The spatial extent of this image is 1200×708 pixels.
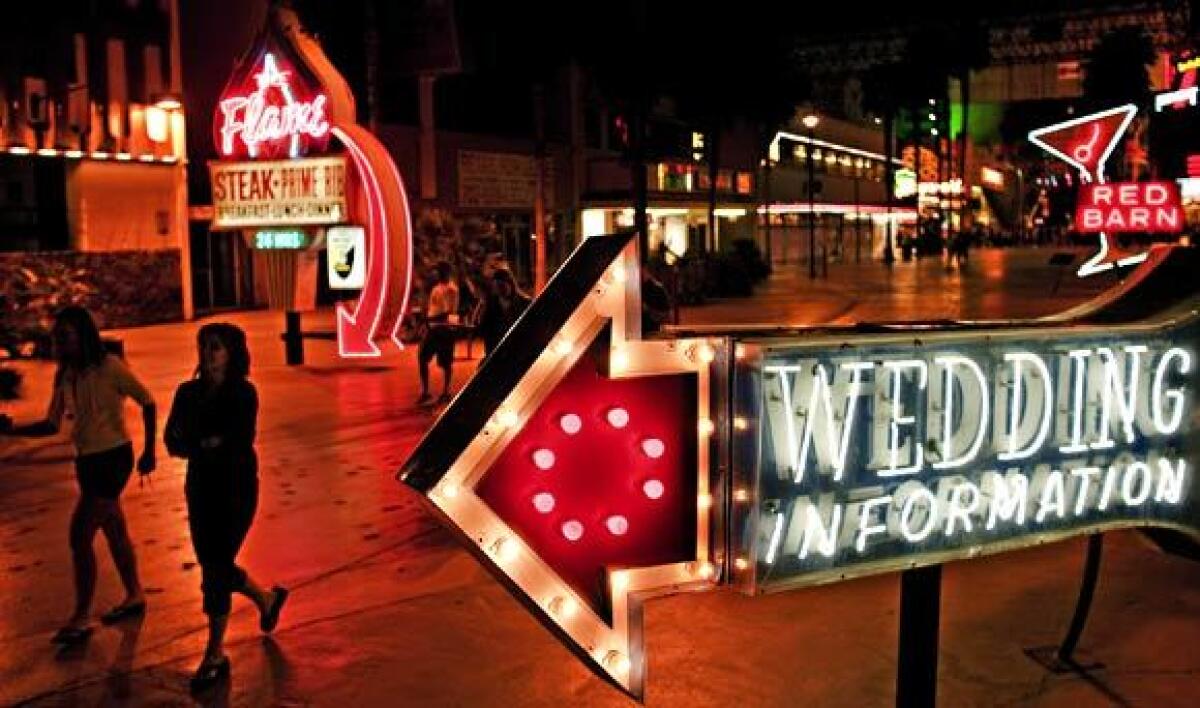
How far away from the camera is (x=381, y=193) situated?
685 inches

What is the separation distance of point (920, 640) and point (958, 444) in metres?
0.78

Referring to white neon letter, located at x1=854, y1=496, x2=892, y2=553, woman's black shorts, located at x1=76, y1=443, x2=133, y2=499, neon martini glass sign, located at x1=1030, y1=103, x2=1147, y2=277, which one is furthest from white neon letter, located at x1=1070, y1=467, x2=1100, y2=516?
neon martini glass sign, located at x1=1030, y1=103, x2=1147, y2=277

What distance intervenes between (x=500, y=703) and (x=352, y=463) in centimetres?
595

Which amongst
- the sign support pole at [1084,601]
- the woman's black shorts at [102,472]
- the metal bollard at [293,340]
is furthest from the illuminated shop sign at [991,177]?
the woman's black shorts at [102,472]

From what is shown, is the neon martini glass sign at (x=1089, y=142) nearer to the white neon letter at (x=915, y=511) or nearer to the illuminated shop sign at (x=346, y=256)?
the illuminated shop sign at (x=346, y=256)

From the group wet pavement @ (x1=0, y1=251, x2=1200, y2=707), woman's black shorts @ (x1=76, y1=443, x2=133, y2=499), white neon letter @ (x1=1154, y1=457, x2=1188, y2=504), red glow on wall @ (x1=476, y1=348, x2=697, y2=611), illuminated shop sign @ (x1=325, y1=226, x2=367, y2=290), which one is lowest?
wet pavement @ (x1=0, y1=251, x2=1200, y2=707)

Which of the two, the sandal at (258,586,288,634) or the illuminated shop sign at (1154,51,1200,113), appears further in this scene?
the illuminated shop sign at (1154,51,1200,113)

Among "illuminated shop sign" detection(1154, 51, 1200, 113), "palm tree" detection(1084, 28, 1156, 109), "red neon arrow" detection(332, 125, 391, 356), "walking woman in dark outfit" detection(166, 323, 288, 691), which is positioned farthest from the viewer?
"palm tree" detection(1084, 28, 1156, 109)

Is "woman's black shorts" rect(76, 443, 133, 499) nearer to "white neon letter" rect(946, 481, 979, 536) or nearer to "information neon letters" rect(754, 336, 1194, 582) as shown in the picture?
"information neon letters" rect(754, 336, 1194, 582)

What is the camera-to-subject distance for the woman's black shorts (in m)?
6.43

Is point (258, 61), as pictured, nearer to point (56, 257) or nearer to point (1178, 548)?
point (56, 257)

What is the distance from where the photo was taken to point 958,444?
3783 mm

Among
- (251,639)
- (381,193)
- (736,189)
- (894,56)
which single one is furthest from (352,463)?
(736,189)

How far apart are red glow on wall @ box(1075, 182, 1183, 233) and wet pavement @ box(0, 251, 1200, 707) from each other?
53.3ft
